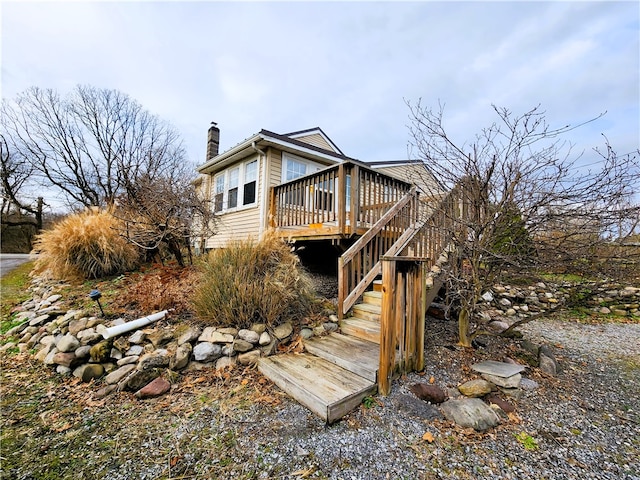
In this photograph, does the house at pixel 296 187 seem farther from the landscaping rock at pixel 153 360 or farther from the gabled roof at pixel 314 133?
the landscaping rock at pixel 153 360

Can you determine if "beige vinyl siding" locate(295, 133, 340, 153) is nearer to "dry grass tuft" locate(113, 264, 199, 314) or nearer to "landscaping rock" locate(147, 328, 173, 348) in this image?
"dry grass tuft" locate(113, 264, 199, 314)

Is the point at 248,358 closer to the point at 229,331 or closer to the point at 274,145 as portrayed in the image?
the point at 229,331

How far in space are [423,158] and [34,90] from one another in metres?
19.4

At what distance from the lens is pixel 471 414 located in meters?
2.31

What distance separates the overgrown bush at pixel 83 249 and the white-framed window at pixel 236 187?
11.7ft


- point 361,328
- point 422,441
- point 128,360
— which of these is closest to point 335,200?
point 361,328

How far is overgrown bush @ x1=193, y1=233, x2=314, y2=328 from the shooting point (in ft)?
11.8

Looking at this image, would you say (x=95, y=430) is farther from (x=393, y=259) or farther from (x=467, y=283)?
(x=467, y=283)

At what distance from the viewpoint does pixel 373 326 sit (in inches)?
144

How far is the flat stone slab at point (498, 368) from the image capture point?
2871mm

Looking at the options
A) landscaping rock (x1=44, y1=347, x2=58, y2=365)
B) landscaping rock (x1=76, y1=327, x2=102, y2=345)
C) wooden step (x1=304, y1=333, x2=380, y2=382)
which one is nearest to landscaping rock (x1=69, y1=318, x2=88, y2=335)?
landscaping rock (x1=76, y1=327, x2=102, y2=345)

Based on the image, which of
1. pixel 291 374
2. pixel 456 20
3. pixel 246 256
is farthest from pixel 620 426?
pixel 456 20

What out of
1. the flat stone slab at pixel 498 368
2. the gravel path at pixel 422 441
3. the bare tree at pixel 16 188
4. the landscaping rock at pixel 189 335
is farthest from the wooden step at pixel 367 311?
the bare tree at pixel 16 188

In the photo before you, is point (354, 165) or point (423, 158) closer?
point (423, 158)
